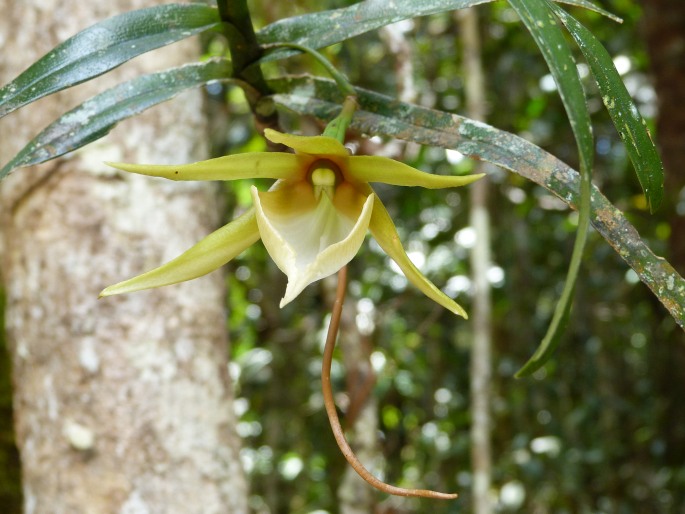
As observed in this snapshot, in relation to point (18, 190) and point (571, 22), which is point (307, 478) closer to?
point (18, 190)

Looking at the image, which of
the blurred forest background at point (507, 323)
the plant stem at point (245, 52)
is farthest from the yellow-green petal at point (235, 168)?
the blurred forest background at point (507, 323)

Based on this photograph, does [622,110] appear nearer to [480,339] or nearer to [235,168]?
[235,168]

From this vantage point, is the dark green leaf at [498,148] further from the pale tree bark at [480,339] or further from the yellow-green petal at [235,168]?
the pale tree bark at [480,339]

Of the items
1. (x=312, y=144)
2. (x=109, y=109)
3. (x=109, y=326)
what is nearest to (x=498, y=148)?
(x=312, y=144)

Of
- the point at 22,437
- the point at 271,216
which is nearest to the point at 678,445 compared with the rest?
the point at 22,437

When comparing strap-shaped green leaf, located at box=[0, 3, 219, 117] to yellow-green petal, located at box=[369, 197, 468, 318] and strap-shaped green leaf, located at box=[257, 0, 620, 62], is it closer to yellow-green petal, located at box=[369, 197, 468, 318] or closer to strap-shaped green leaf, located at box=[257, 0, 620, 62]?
strap-shaped green leaf, located at box=[257, 0, 620, 62]

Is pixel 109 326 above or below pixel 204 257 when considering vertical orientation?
below

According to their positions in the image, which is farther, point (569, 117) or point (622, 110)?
point (622, 110)

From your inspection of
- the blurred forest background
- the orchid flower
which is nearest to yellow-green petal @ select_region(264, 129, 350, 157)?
the orchid flower
